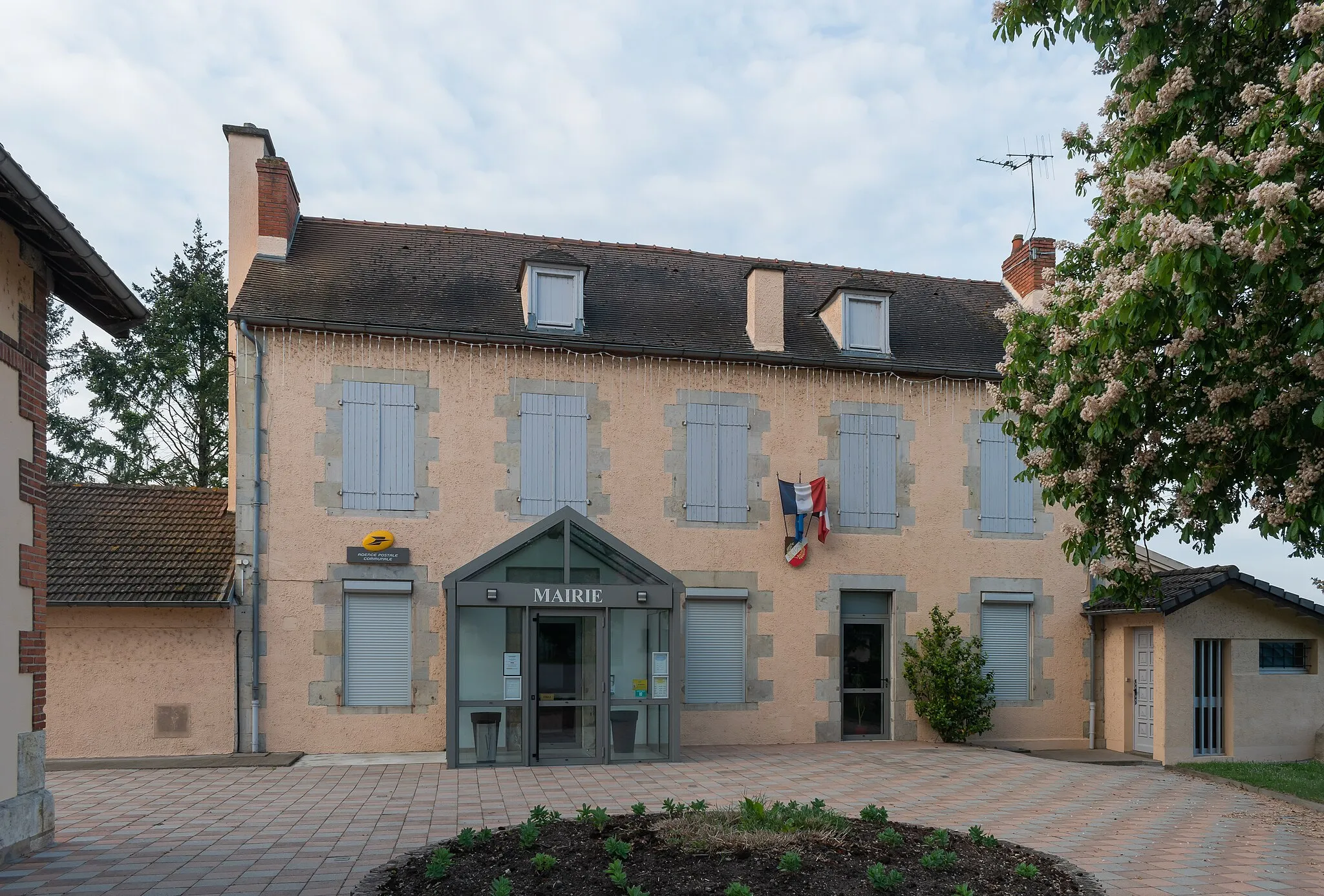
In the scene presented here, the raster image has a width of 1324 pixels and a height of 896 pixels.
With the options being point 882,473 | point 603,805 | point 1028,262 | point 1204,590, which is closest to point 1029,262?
point 1028,262

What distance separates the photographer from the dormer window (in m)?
15.8

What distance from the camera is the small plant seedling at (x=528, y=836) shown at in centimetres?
696

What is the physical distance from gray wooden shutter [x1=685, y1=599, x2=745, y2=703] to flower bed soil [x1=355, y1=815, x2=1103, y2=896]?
6.81 metres

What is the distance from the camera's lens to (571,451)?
1424 cm

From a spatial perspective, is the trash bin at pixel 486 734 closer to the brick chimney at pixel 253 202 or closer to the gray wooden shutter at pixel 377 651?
the gray wooden shutter at pixel 377 651

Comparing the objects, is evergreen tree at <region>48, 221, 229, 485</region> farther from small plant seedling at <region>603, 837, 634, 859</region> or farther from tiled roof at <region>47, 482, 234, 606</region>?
small plant seedling at <region>603, 837, 634, 859</region>

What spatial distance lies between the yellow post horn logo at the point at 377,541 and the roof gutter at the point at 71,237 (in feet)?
15.8

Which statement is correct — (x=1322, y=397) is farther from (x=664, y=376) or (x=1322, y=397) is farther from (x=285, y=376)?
(x=285, y=376)

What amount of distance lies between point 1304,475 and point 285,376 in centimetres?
1132

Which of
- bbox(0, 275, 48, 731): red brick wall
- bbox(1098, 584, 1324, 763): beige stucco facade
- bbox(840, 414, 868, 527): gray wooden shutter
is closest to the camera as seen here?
bbox(0, 275, 48, 731): red brick wall

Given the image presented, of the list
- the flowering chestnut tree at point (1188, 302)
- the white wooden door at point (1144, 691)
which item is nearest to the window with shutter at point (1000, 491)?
the white wooden door at point (1144, 691)

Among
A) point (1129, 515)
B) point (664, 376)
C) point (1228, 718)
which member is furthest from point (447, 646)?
point (1228, 718)

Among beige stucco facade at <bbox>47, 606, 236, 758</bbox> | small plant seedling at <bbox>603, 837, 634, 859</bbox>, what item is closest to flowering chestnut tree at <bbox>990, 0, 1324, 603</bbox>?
small plant seedling at <bbox>603, 837, 634, 859</bbox>

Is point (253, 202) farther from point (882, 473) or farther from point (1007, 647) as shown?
point (1007, 647)
